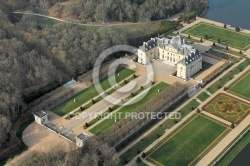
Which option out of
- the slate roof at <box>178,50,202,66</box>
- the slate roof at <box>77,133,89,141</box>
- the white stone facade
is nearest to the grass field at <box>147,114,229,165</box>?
the slate roof at <box>77,133,89,141</box>

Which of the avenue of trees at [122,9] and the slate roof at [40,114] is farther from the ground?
the avenue of trees at [122,9]

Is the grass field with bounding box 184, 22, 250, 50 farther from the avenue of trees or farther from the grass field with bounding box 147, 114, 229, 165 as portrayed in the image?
the grass field with bounding box 147, 114, 229, 165

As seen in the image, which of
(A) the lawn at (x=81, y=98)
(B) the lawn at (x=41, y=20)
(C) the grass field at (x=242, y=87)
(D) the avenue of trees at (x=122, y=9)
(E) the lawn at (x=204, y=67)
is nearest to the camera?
(A) the lawn at (x=81, y=98)

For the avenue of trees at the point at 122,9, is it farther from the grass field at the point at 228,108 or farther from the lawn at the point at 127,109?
the grass field at the point at 228,108

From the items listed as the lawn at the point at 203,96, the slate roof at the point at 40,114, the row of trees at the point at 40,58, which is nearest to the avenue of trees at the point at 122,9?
the row of trees at the point at 40,58

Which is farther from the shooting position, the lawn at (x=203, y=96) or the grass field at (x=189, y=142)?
the lawn at (x=203, y=96)

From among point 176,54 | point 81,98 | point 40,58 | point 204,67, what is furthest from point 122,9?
point 81,98

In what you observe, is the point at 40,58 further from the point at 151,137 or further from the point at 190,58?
the point at 190,58

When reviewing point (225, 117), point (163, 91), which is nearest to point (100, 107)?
point (163, 91)
